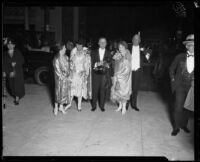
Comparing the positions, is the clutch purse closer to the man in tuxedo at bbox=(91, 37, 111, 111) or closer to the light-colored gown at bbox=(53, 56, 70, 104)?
the man in tuxedo at bbox=(91, 37, 111, 111)

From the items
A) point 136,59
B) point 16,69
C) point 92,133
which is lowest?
point 92,133

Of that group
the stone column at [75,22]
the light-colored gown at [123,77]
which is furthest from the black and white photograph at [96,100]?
the stone column at [75,22]

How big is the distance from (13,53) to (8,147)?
402cm

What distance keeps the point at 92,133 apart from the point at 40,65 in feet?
22.4

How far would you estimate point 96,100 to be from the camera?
9.20 metres

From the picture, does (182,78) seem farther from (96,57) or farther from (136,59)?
(96,57)

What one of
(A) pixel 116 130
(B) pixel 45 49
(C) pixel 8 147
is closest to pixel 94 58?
(A) pixel 116 130

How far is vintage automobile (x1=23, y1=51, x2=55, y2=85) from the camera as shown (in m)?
13.5

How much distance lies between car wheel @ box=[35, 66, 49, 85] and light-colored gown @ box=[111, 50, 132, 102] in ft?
17.0

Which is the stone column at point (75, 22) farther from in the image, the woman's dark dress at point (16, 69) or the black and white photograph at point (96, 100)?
the woman's dark dress at point (16, 69)

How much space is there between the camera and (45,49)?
13773 millimetres

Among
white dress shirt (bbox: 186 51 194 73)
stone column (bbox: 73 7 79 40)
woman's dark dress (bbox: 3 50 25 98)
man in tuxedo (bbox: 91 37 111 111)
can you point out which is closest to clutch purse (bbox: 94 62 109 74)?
man in tuxedo (bbox: 91 37 111 111)

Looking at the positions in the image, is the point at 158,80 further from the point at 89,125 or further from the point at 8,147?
the point at 8,147

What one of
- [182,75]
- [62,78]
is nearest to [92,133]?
[62,78]
